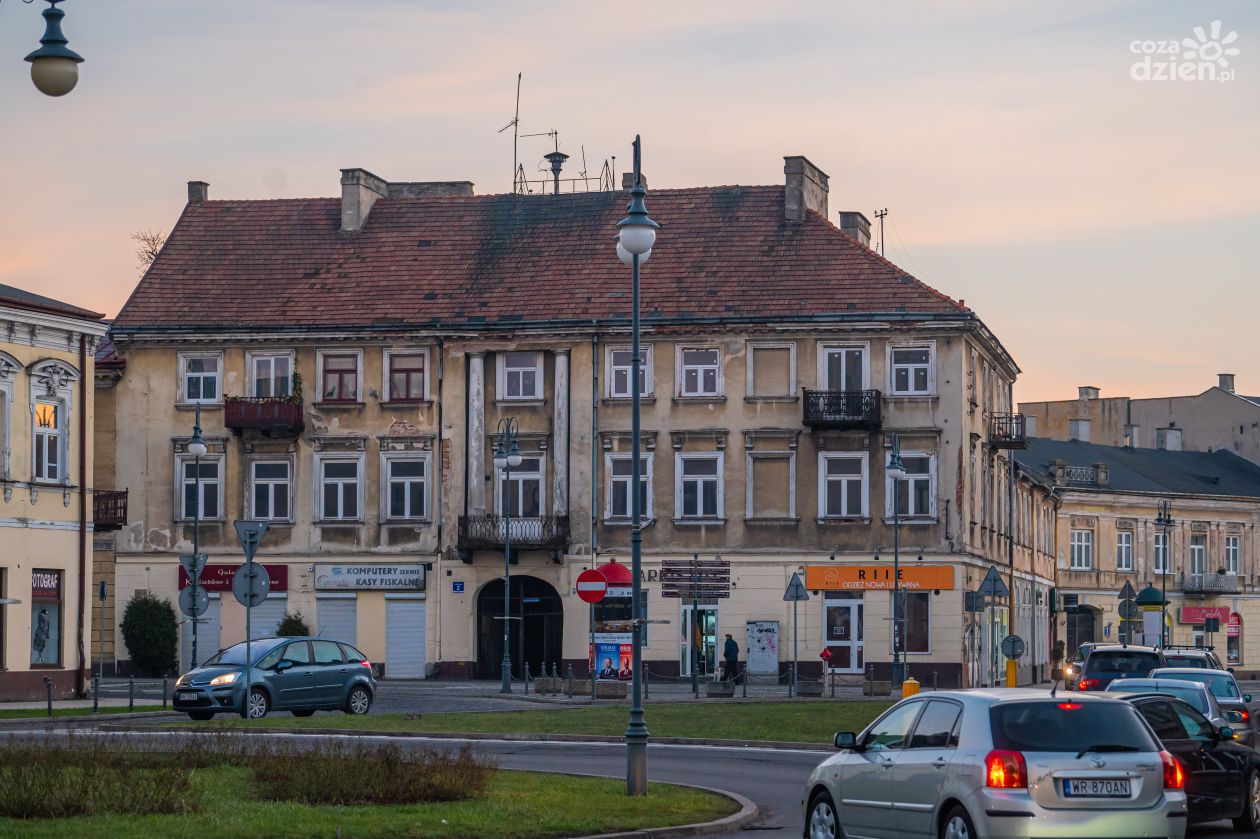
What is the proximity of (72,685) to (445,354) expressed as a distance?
662 inches

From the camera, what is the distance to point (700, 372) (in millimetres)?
57188

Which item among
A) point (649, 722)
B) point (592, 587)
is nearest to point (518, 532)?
point (592, 587)

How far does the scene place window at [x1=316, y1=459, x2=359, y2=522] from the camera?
193ft

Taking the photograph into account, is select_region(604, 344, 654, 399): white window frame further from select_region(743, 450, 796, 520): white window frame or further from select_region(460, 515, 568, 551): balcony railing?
select_region(460, 515, 568, 551): balcony railing

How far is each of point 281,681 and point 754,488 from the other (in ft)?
78.1

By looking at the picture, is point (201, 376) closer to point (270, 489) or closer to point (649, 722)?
point (270, 489)

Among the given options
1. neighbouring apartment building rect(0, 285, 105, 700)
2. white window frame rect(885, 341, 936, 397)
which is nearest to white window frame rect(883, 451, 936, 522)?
white window frame rect(885, 341, 936, 397)

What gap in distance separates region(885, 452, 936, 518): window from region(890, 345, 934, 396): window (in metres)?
1.82

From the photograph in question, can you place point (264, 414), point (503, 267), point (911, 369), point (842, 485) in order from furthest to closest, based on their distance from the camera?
point (503, 267) < point (264, 414) < point (842, 485) < point (911, 369)

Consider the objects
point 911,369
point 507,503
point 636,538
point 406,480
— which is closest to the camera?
point 636,538

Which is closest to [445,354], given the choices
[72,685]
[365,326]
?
[365,326]

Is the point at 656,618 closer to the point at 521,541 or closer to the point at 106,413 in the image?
the point at 521,541

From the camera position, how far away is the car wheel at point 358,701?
121ft

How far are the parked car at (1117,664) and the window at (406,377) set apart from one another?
28.9 metres
